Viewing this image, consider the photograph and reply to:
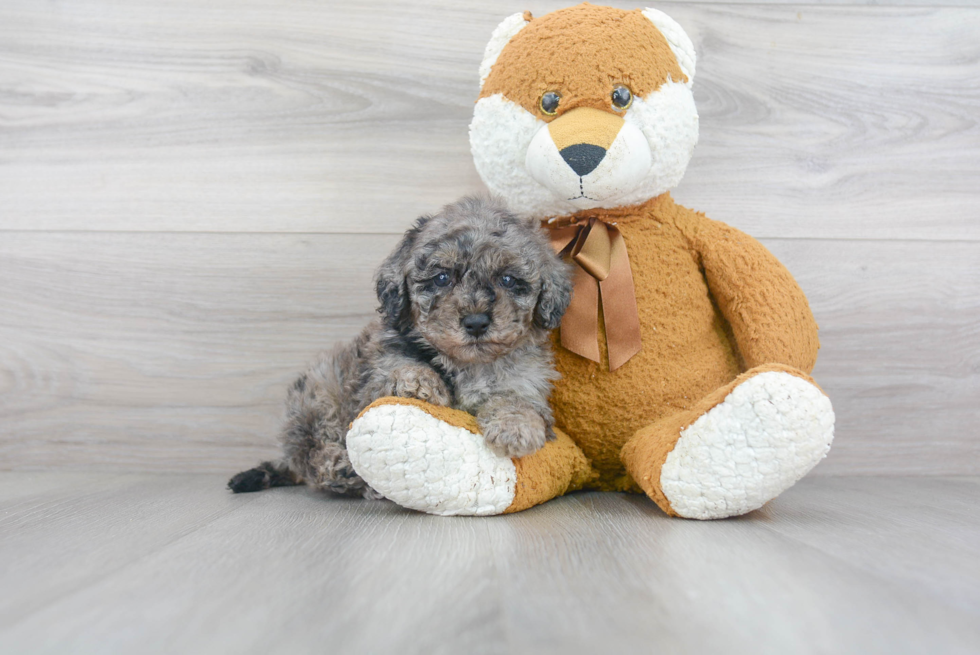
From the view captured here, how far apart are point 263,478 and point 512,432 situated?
64 cm

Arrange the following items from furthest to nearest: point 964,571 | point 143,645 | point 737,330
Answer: point 737,330 < point 964,571 < point 143,645

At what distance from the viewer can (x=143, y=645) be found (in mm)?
675

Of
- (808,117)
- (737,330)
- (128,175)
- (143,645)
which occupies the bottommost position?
(143,645)

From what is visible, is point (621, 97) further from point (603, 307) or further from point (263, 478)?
point (263, 478)

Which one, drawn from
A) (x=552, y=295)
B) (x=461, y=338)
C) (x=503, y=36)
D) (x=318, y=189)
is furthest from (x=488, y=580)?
(x=318, y=189)

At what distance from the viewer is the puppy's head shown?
1.09 metres

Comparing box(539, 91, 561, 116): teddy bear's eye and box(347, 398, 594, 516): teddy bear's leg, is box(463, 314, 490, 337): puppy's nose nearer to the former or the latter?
box(347, 398, 594, 516): teddy bear's leg

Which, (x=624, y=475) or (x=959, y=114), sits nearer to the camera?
(x=624, y=475)

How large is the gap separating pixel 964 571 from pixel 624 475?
0.57 meters

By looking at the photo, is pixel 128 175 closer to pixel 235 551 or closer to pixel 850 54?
pixel 235 551

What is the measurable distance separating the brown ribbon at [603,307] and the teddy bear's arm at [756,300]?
0.56ft

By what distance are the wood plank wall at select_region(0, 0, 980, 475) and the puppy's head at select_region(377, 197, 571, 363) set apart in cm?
51

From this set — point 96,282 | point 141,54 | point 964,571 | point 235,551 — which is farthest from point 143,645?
point 141,54

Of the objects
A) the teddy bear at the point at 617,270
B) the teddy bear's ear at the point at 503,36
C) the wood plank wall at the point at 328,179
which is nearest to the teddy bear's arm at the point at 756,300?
the teddy bear at the point at 617,270
